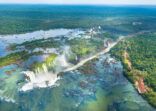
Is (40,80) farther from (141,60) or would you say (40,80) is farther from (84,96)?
(141,60)

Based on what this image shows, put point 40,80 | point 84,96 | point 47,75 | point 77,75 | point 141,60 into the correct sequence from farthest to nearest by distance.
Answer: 1. point 141,60
2. point 77,75
3. point 47,75
4. point 40,80
5. point 84,96

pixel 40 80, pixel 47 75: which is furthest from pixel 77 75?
pixel 40 80

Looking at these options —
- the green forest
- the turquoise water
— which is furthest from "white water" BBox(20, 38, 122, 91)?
the green forest

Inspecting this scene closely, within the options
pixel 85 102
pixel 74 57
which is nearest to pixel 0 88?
pixel 85 102

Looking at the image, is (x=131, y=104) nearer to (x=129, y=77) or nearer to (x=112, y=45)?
(x=129, y=77)

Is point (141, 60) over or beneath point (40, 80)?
over

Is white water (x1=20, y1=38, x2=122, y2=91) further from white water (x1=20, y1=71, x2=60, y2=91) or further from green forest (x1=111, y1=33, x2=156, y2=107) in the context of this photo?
green forest (x1=111, y1=33, x2=156, y2=107)

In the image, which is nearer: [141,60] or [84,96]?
[84,96]

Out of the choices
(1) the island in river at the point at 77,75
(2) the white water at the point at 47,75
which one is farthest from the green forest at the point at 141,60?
(2) the white water at the point at 47,75

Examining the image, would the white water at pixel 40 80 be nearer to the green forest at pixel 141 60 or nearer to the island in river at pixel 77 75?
the island in river at pixel 77 75

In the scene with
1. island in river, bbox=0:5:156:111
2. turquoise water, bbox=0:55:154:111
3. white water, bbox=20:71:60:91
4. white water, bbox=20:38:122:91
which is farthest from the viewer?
white water, bbox=20:38:122:91

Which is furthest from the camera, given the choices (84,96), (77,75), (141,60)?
(141,60)

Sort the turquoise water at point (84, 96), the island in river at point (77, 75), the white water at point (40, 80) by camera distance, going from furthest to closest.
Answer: the white water at point (40, 80)
the island in river at point (77, 75)
the turquoise water at point (84, 96)
